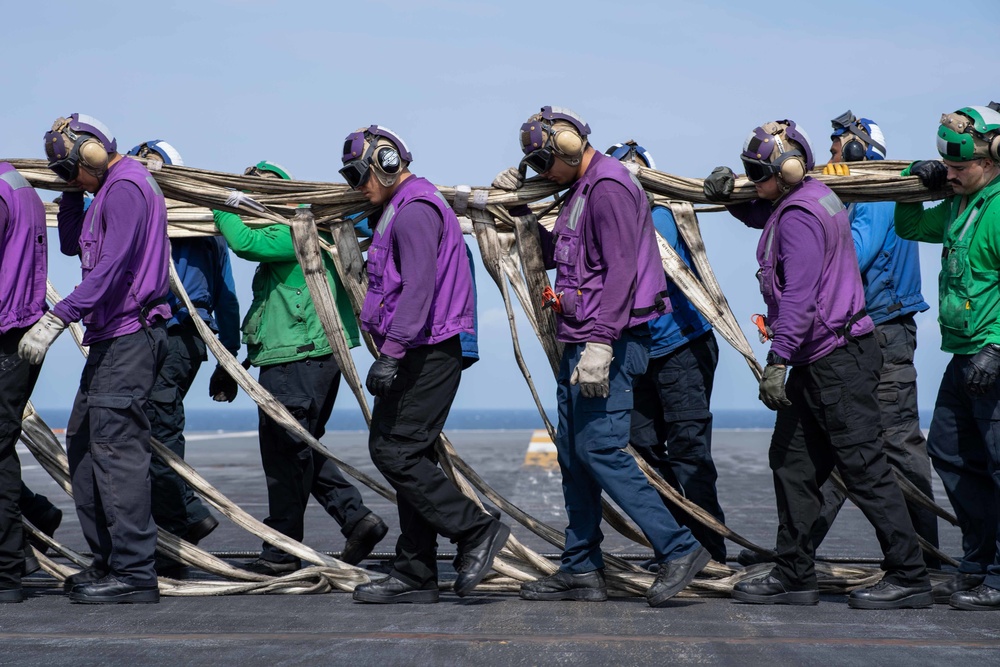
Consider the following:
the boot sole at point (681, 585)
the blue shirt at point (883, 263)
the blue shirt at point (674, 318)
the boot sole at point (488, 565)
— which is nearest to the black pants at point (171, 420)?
the boot sole at point (488, 565)

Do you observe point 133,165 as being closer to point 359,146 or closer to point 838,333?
point 359,146

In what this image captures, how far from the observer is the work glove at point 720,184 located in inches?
208

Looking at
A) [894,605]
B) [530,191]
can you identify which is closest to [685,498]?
[894,605]

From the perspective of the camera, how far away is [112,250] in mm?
4871

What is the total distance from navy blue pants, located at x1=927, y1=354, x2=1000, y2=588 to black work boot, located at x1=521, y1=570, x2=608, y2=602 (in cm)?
159

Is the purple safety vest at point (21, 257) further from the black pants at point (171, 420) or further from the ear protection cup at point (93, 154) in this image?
the black pants at point (171, 420)

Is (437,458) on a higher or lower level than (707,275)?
lower

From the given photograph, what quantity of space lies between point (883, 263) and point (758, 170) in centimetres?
119

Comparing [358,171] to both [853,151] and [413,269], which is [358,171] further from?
[853,151]

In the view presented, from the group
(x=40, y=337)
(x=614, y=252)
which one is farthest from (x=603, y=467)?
(x=40, y=337)

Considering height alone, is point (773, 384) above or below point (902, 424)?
above

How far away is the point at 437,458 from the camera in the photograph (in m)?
5.32

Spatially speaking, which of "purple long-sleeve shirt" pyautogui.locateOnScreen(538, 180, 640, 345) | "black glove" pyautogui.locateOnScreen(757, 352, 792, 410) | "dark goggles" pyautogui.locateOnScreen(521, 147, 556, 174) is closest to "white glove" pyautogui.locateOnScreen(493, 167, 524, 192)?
Result: "dark goggles" pyautogui.locateOnScreen(521, 147, 556, 174)

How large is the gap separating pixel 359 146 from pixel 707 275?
181 cm
